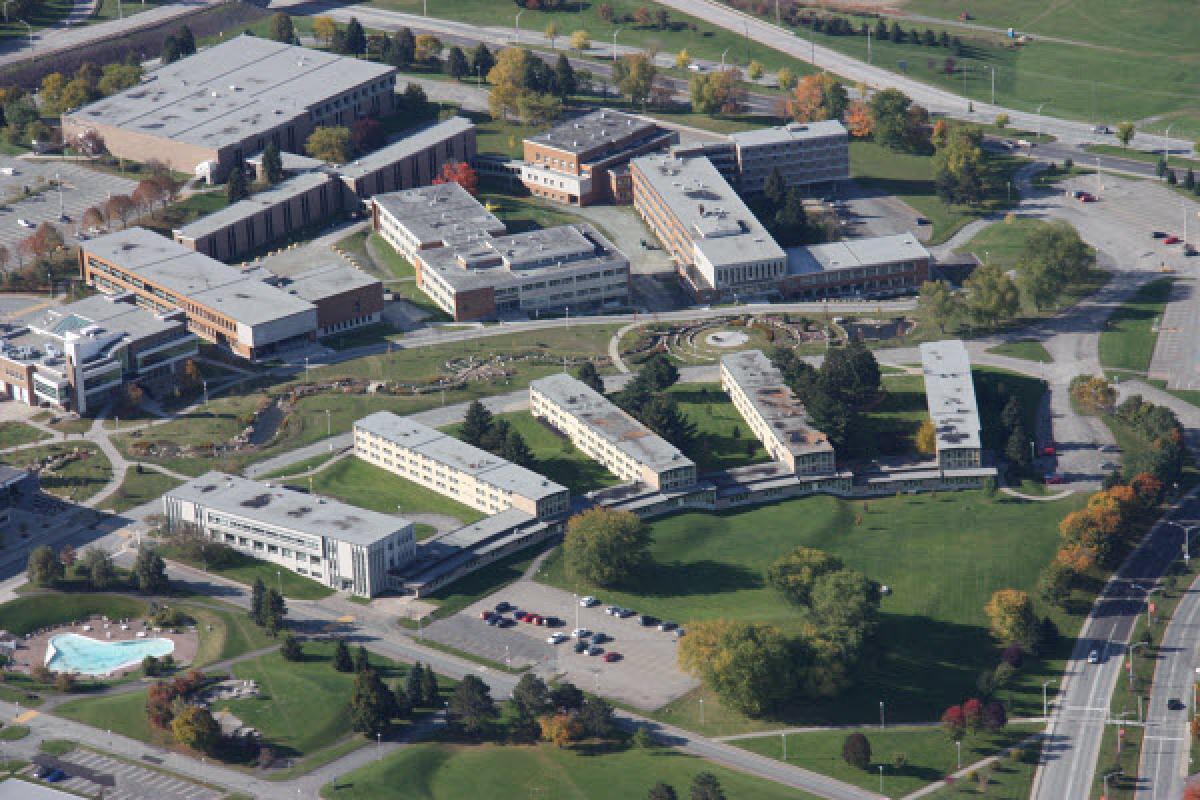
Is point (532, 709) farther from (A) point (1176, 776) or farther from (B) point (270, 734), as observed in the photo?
(A) point (1176, 776)

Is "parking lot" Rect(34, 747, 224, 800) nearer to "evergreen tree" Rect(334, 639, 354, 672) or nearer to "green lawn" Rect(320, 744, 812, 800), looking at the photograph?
"green lawn" Rect(320, 744, 812, 800)

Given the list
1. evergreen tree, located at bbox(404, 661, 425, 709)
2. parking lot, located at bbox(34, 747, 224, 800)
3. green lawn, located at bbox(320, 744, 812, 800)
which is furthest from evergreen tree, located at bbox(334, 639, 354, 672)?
parking lot, located at bbox(34, 747, 224, 800)

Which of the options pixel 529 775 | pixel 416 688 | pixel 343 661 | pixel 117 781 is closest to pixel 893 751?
pixel 529 775

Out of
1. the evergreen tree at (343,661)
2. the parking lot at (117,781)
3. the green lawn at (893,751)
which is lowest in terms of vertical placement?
the green lawn at (893,751)

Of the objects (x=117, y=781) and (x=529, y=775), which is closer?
(x=117, y=781)

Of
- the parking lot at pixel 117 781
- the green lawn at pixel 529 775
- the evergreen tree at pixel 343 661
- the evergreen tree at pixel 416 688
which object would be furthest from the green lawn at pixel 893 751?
the parking lot at pixel 117 781

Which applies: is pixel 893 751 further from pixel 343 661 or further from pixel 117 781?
pixel 117 781

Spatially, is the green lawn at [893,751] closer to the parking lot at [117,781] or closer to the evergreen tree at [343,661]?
the evergreen tree at [343,661]
